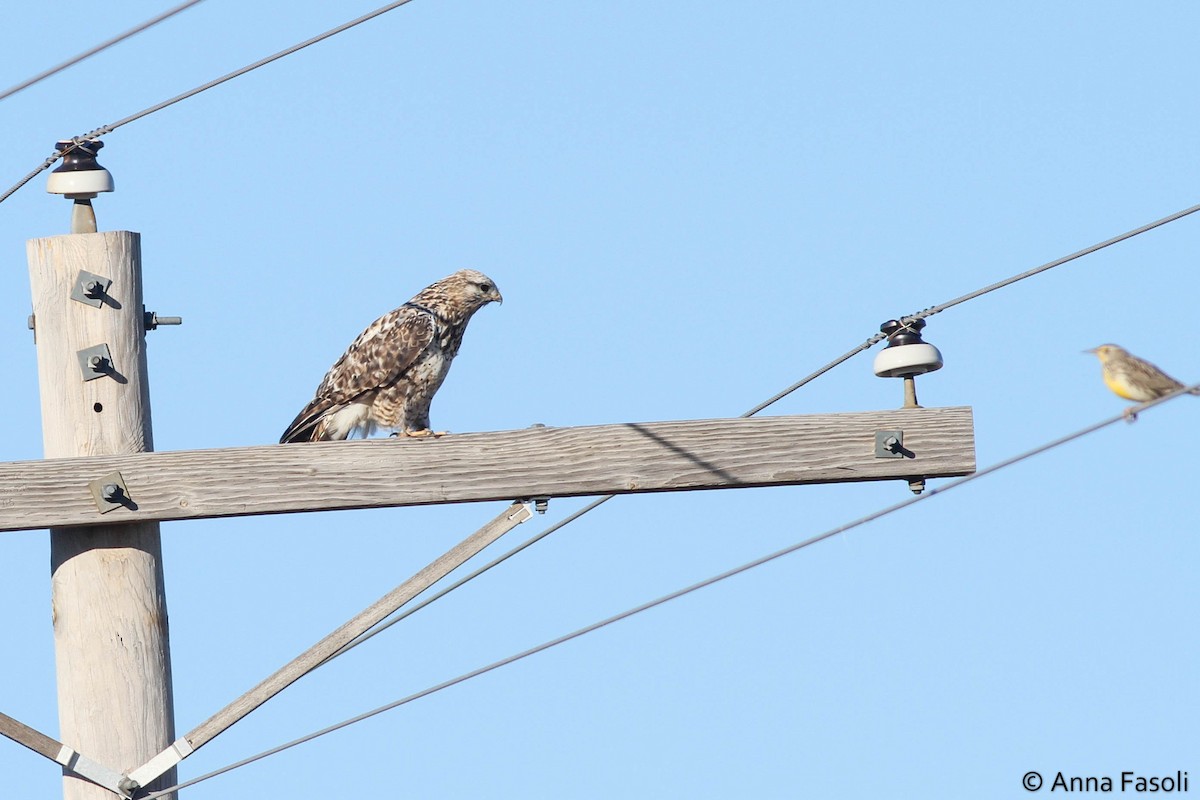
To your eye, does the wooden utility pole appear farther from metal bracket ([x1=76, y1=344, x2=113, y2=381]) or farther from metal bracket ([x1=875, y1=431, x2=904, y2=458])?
metal bracket ([x1=875, y1=431, x2=904, y2=458])

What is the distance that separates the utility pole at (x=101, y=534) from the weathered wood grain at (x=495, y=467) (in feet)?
0.35

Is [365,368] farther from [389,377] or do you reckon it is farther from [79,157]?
[79,157]

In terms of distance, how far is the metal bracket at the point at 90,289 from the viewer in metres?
4.68

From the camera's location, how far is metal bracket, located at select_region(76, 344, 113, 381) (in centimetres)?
463

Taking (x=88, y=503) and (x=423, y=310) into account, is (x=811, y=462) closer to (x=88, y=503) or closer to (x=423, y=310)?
(x=88, y=503)

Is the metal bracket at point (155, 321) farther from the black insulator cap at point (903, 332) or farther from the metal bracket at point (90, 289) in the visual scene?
the black insulator cap at point (903, 332)

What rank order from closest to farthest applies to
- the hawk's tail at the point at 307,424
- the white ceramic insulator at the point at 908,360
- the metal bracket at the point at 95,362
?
the metal bracket at the point at 95,362
the white ceramic insulator at the point at 908,360
the hawk's tail at the point at 307,424

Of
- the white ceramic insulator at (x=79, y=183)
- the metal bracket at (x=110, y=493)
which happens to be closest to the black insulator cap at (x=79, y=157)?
the white ceramic insulator at (x=79, y=183)

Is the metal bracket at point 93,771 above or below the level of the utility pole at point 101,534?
below

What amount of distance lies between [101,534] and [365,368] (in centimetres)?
277

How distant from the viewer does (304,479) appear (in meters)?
4.55

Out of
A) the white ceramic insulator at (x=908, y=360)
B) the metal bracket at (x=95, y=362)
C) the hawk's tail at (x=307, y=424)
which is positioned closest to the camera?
the metal bracket at (x=95, y=362)

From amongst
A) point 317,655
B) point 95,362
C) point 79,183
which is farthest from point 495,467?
point 79,183

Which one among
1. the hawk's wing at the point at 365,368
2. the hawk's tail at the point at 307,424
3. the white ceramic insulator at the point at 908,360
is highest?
the hawk's wing at the point at 365,368
